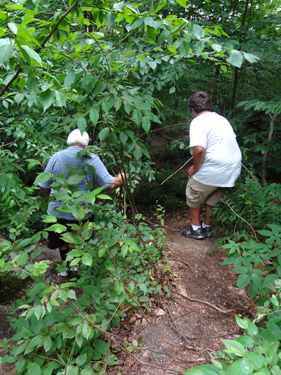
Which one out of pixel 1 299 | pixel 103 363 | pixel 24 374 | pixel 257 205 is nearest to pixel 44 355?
pixel 24 374

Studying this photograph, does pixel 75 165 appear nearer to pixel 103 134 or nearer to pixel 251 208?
pixel 103 134

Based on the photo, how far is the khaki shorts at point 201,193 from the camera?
317cm

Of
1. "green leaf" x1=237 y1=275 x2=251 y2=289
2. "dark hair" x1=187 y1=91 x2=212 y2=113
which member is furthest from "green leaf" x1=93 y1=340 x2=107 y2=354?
"dark hair" x1=187 y1=91 x2=212 y2=113

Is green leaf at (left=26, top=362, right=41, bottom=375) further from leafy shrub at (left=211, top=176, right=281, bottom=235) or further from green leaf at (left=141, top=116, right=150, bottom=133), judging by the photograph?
leafy shrub at (left=211, top=176, right=281, bottom=235)

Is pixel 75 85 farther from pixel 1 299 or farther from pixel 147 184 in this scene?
pixel 147 184

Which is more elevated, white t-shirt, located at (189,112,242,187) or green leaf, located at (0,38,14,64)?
green leaf, located at (0,38,14,64)

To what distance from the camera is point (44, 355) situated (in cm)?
175

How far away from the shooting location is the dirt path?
1811mm

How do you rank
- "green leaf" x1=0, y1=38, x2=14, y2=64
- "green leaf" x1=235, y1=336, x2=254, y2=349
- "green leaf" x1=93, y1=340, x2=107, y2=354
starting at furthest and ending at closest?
"green leaf" x1=93, y1=340, x2=107, y2=354 < "green leaf" x1=235, y1=336, x2=254, y2=349 < "green leaf" x1=0, y1=38, x2=14, y2=64

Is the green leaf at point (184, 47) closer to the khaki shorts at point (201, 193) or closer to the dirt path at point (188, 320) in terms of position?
the khaki shorts at point (201, 193)

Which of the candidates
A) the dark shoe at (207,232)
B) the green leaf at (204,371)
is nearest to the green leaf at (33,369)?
the green leaf at (204,371)

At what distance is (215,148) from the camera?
9.53 ft

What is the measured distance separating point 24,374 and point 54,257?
88.0 inches

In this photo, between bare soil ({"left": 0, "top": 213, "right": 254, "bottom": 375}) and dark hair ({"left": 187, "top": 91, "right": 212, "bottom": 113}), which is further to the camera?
dark hair ({"left": 187, "top": 91, "right": 212, "bottom": 113})
